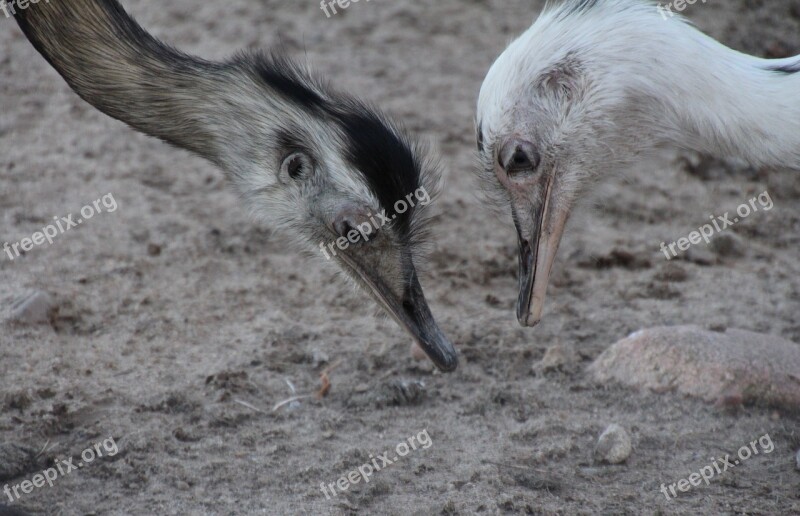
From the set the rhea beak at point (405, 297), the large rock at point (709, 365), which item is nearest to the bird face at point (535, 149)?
the rhea beak at point (405, 297)

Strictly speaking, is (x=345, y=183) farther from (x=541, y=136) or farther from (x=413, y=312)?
(x=541, y=136)

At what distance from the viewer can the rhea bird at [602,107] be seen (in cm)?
309

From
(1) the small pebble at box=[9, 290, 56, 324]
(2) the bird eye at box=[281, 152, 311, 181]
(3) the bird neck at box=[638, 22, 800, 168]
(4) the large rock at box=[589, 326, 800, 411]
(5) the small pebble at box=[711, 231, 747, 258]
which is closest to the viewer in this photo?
(3) the bird neck at box=[638, 22, 800, 168]

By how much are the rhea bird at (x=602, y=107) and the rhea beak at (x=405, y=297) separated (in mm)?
256

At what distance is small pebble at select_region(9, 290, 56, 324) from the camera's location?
4.01 meters

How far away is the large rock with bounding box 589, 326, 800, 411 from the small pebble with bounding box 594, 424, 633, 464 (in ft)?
1.20

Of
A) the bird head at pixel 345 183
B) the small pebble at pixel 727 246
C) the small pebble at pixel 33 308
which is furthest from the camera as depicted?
the small pebble at pixel 727 246

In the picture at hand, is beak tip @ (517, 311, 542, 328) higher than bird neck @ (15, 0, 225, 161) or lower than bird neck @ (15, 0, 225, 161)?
lower

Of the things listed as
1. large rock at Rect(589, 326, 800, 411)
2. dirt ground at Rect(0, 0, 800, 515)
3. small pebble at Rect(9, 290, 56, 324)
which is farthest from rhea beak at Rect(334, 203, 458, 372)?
small pebble at Rect(9, 290, 56, 324)

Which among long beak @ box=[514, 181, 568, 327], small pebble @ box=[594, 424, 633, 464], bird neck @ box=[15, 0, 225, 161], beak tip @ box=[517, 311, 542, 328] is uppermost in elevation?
bird neck @ box=[15, 0, 225, 161]

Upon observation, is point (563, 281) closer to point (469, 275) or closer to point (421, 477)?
point (469, 275)

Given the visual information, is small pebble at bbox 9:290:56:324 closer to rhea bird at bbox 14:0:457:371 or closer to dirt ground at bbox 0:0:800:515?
dirt ground at bbox 0:0:800:515

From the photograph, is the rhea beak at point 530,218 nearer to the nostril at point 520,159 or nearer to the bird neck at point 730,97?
the nostril at point 520,159

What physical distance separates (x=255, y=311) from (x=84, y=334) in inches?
24.2
